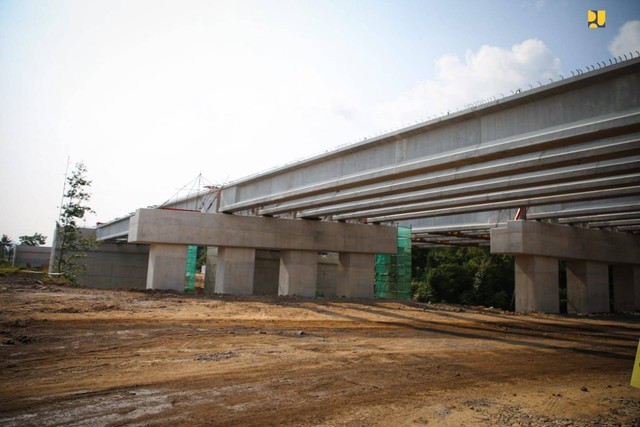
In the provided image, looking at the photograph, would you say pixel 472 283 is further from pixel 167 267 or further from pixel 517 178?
pixel 167 267

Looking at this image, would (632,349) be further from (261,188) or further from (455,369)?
(261,188)

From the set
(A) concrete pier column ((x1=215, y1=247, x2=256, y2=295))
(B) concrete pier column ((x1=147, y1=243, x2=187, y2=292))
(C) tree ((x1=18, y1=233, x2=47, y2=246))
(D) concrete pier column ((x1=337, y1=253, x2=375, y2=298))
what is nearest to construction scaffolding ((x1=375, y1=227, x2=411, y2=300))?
(D) concrete pier column ((x1=337, y1=253, x2=375, y2=298))

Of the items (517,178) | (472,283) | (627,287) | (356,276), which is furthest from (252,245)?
(627,287)

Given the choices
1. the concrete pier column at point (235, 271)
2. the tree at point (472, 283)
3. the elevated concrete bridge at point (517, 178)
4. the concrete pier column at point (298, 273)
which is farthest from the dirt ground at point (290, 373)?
the tree at point (472, 283)

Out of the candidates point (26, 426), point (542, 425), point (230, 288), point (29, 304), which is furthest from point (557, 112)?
point (230, 288)

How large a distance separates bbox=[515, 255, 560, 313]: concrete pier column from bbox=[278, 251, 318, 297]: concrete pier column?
1233cm

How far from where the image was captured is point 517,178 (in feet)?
56.7

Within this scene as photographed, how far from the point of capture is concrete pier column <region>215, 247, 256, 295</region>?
25641 mm

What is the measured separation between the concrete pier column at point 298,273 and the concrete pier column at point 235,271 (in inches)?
88.1

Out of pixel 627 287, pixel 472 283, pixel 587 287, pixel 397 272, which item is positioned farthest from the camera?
pixel 472 283

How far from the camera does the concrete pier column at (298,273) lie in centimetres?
2686

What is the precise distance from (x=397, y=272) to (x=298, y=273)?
10485 mm

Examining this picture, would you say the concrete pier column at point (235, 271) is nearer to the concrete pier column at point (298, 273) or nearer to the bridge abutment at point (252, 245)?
the bridge abutment at point (252, 245)

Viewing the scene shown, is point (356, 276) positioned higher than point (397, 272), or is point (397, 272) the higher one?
point (397, 272)
